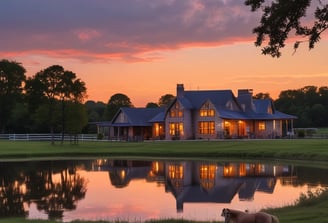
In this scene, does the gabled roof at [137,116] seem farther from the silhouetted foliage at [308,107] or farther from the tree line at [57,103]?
the silhouetted foliage at [308,107]

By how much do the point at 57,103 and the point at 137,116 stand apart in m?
13.5

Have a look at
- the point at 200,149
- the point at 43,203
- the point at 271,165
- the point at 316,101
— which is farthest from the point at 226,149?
the point at 316,101

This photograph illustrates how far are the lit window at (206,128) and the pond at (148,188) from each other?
99.1 feet

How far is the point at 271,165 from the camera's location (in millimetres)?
41812

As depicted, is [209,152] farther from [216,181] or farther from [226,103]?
[226,103]

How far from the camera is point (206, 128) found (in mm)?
76500

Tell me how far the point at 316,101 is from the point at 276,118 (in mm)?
58348

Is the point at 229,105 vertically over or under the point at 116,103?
under

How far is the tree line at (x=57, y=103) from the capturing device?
247 feet

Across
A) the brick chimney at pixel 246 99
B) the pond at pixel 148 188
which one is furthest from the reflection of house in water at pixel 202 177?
the brick chimney at pixel 246 99

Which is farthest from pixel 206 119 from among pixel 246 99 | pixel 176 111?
pixel 246 99

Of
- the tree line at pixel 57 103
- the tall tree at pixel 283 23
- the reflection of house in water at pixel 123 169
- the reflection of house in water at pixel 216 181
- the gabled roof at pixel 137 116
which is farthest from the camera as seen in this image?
the gabled roof at pixel 137 116

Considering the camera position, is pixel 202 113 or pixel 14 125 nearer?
pixel 202 113

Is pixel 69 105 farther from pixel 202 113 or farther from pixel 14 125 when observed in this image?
pixel 14 125
